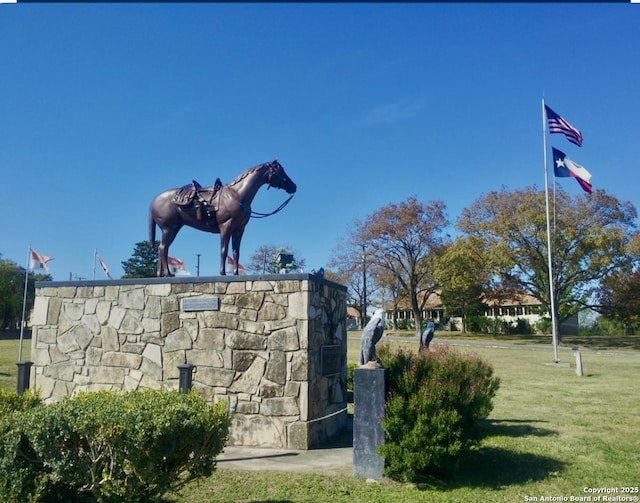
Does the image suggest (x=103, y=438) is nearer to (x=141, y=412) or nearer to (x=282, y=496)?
(x=141, y=412)

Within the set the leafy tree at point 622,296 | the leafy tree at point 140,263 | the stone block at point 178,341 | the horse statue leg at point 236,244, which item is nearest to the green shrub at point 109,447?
the stone block at point 178,341

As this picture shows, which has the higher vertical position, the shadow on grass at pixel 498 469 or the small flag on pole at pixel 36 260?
the small flag on pole at pixel 36 260

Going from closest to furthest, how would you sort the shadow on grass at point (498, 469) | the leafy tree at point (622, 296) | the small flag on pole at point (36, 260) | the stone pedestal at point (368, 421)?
the shadow on grass at point (498, 469)
the stone pedestal at point (368, 421)
the small flag on pole at point (36, 260)
the leafy tree at point (622, 296)

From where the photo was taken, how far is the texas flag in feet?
71.5

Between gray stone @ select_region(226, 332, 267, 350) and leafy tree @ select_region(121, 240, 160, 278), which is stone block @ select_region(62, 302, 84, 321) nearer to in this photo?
gray stone @ select_region(226, 332, 267, 350)

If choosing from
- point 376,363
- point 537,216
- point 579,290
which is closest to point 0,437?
point 376,363

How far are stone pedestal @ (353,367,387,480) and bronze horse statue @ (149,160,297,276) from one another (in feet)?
11.6

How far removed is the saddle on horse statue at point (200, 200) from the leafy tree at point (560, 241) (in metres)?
28.7

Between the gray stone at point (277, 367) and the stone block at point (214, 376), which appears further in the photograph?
the stone block at point (214, 376)

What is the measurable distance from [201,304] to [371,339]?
10.3 feet

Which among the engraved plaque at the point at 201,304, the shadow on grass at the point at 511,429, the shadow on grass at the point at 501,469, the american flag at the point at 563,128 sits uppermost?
the american flag at the point at 563,128

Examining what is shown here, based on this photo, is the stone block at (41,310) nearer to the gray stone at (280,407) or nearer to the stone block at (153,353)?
the stone block at (153,353)

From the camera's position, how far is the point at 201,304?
8.43 meters

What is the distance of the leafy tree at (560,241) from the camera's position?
33344 millimetres
